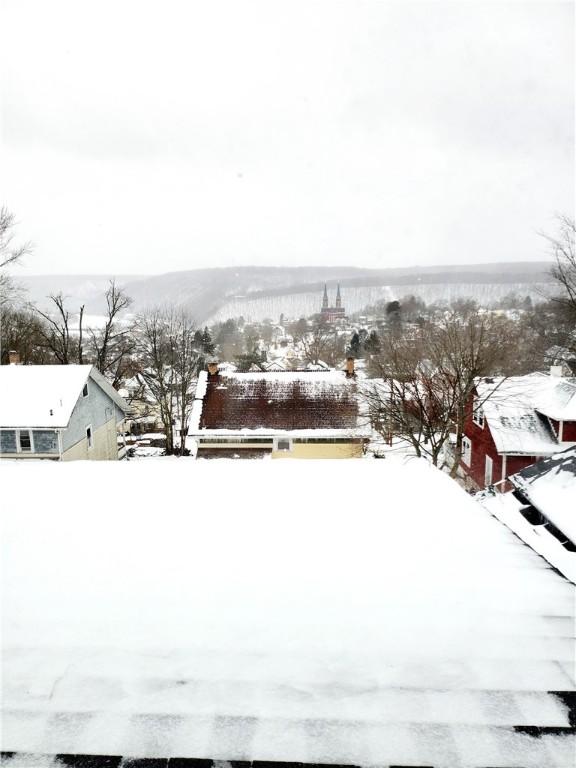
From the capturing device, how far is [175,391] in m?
28.1

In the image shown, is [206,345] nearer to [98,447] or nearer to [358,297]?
[98,447]

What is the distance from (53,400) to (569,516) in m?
15.7

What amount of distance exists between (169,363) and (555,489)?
25.3 metres

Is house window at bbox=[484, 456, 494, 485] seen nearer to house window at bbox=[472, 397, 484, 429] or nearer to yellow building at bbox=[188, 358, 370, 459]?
house window at bbox=[472, 397, 484, 429]

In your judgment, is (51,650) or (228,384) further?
(228,384)

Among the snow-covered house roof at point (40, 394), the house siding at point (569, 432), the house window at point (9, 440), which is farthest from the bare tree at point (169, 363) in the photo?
the house siding at point (569, 432)

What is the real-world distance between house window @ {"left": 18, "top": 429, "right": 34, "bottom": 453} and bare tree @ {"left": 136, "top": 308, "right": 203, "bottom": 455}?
8.12m

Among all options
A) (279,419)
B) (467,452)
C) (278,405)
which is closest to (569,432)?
(467,452)

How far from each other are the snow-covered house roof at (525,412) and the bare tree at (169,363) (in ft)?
46.6

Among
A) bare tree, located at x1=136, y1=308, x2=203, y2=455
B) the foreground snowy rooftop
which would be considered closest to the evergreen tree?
bare tree, located at x1=136, y1=308, x2=203, y2=455

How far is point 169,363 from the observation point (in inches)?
1094

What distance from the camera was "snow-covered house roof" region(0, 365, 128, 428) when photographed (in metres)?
15.5

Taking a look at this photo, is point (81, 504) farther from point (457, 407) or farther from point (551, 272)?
point (551, 272)

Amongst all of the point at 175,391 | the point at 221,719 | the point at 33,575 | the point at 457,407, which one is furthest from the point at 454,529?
the point at 175,391
